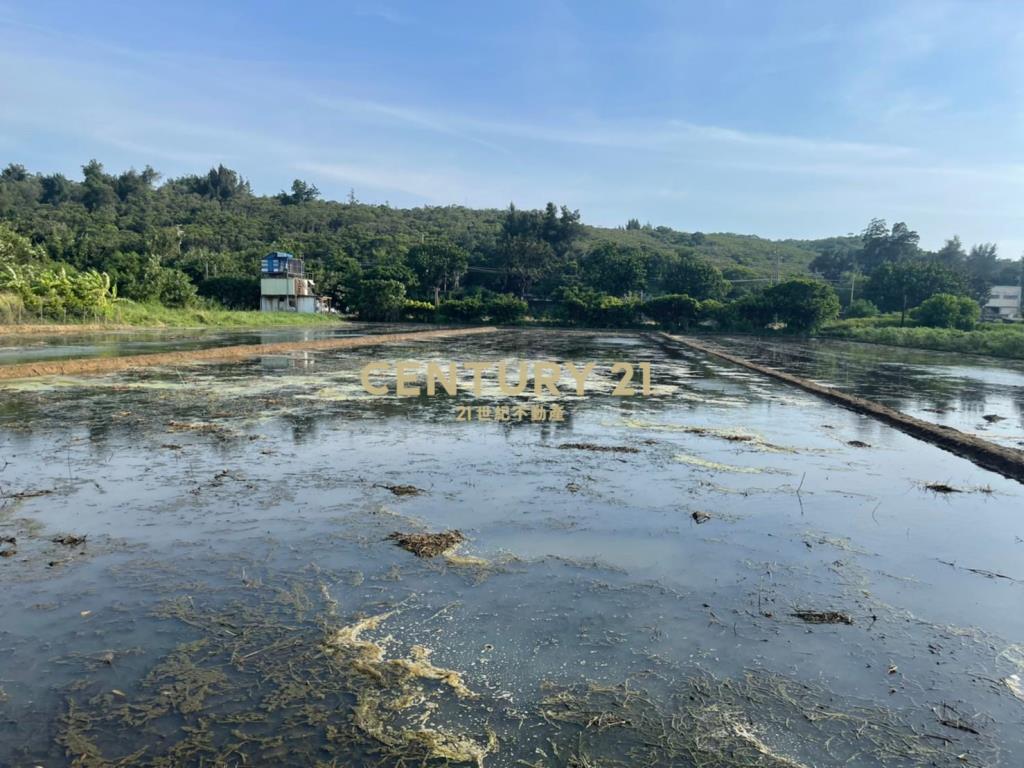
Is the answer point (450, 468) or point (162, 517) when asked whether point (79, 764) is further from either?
point (450, 468)

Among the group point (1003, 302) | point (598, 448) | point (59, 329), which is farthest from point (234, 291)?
point (1003, 302)

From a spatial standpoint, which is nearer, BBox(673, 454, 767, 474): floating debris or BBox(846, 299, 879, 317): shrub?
BBox(673, 454, 767, 474): floating debris

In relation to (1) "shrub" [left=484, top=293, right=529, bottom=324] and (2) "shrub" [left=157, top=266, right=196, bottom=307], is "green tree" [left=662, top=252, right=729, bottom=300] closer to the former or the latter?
(1) "shrub" [left=484, top=293, right=529, bottom=324]

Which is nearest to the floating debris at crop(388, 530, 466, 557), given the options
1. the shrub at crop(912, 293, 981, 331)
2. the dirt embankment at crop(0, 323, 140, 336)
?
the dirt embankment at crop(0, 323, 140, 336)

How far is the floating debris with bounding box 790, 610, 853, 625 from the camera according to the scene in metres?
3.35

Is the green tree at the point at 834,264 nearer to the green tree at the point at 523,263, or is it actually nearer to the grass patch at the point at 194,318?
the green tree at the point at 523,263

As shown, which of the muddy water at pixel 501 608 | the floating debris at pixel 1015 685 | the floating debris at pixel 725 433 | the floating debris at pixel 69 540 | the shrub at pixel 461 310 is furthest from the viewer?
the shrub at pixel 461 310

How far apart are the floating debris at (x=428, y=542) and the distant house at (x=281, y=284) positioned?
50732 mm

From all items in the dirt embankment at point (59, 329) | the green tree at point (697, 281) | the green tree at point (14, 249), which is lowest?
the dirt embankment at point (59, 329)

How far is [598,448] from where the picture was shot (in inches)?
294

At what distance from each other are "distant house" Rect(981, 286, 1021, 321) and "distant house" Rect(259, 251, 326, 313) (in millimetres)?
66692

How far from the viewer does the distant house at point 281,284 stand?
170 ft

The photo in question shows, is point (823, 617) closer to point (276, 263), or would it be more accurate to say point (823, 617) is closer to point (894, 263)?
point (276, 263)

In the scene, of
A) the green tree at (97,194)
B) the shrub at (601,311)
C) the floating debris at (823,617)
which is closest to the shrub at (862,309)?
the shrub at (601,311)
